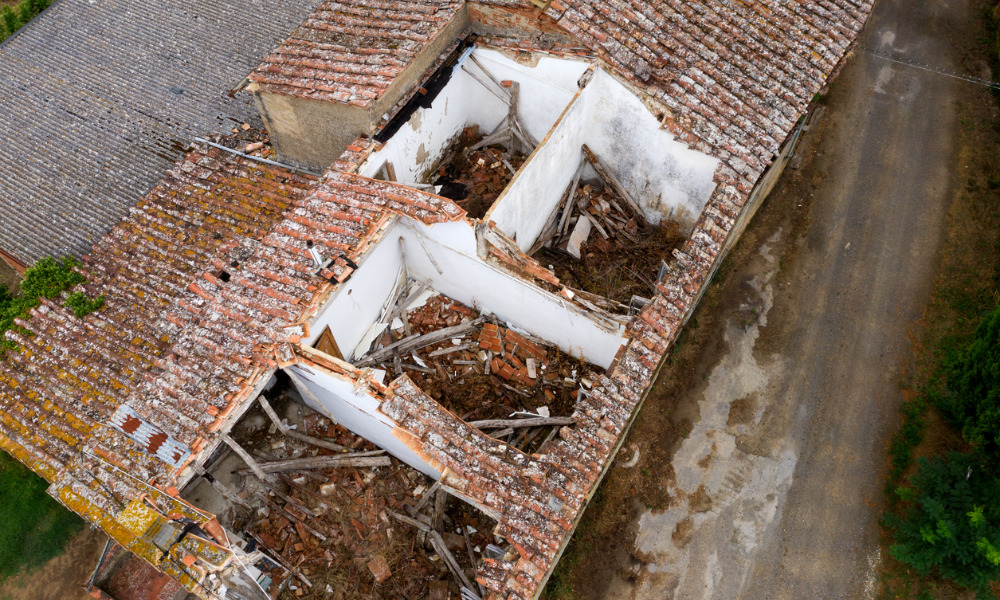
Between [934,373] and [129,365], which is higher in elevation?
[934,373]

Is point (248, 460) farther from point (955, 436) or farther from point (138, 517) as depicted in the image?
point (955, 436)

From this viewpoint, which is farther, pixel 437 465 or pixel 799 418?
pixel 799 418

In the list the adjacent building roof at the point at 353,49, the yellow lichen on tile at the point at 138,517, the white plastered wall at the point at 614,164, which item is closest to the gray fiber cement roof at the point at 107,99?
the adjacent building roof at the point at 353,49

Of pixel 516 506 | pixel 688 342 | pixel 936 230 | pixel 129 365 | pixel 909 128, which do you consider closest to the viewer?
pixel 516 506

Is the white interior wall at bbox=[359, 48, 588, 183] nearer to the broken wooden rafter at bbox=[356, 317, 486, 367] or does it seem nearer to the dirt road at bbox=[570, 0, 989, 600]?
the broken wooden rafter at bbox=[356, 317, 486, 367]

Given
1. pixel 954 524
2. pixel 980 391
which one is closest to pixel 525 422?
pixel 954 524

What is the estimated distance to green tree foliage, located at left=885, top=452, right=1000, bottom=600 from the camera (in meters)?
12.5

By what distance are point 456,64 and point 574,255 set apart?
5497 mm

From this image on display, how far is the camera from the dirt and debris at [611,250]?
15367 mm

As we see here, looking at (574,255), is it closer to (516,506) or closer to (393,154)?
(393,154)

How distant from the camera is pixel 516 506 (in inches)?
383

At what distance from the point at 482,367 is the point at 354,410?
3466mm

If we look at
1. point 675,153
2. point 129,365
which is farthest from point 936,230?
point 129,365

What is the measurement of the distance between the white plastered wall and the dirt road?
3.75m
